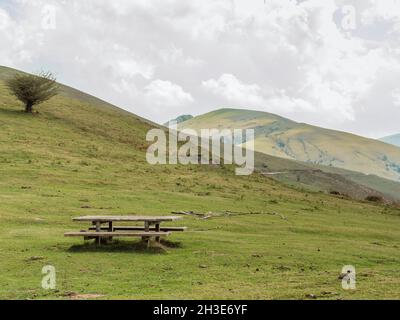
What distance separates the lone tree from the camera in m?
69.0

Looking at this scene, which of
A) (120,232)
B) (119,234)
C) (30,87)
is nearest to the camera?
(119,234)

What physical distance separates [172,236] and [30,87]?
47.4 meters

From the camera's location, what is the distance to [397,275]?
19.7 metres

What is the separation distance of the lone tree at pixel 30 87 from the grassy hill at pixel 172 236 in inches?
86.7

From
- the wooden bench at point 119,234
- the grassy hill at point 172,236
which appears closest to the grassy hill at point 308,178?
the grassy hill at point 172,236

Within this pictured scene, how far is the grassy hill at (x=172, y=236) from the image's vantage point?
17.8 metres

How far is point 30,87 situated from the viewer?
6962 cm

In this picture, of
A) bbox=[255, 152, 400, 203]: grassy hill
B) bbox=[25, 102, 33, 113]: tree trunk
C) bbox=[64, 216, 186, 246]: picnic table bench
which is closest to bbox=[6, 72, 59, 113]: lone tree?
bbox=[25, 102, 33, 113]: tree trunk

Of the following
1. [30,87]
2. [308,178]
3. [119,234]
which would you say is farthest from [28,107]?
[119,234]

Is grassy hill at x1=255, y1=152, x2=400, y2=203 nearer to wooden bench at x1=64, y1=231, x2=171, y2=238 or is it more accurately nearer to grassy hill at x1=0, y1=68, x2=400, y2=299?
grassy hill at x1=0, y1=68, x2=400, y2=299

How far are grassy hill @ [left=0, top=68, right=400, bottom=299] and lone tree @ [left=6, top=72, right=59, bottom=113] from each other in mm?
2201

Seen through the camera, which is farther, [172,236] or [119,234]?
[172,236]

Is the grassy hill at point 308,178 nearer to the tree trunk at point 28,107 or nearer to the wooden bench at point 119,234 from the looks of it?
the tree trunk at point 28,107

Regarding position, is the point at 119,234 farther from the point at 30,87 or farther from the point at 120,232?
the point at 30,87
